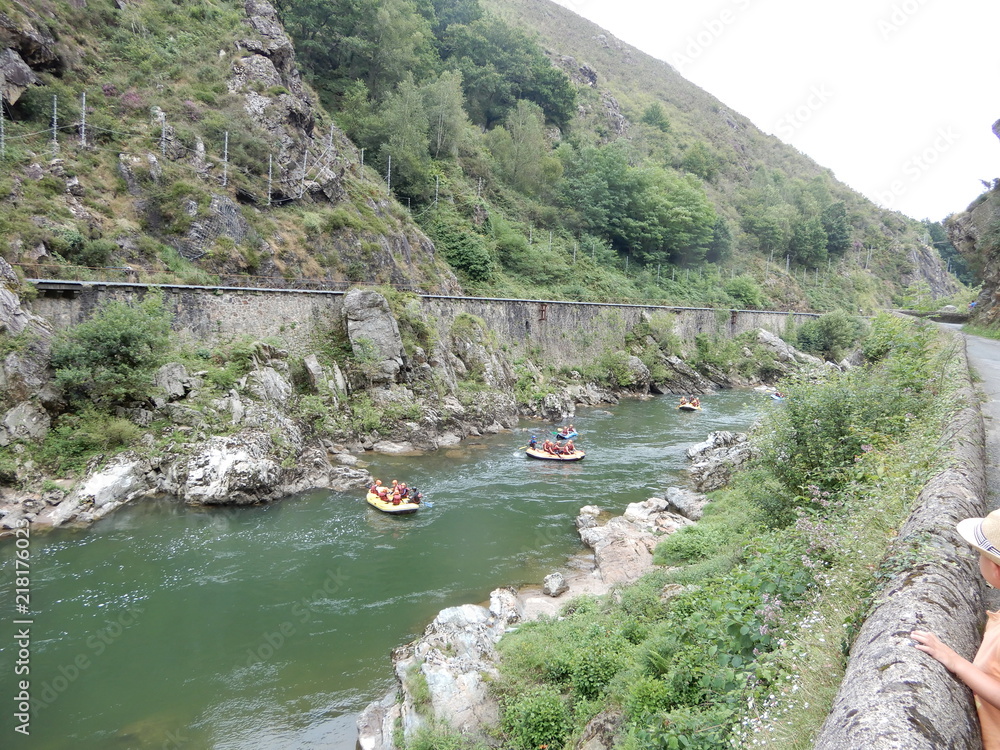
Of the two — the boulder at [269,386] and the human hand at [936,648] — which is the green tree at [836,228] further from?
the human hand at [936,648]

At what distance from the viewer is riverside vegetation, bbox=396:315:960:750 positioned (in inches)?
166

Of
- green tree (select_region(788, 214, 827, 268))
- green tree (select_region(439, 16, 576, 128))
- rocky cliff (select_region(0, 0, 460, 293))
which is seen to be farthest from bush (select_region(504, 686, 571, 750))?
green tree (select_region(788, 214, 827, 268))

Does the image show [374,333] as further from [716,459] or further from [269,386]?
[716,459]

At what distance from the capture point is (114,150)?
2620 cm

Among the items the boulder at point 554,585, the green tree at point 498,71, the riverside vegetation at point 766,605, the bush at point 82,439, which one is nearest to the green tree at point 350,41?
the green tree at point 498,71

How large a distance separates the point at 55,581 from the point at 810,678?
50.6 ft

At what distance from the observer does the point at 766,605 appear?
5.05m

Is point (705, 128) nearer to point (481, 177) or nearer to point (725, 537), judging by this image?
point (481, 177)

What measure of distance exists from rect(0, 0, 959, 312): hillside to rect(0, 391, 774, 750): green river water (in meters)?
11.3

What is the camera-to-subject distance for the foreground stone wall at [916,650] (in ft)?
8.32

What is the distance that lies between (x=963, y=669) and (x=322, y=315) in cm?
2535

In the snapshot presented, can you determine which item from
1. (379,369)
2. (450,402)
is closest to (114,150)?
(379,369)

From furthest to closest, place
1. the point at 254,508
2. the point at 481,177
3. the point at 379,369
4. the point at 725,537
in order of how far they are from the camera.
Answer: the point at 481,177 → the point at 379,369 → the point at 254,508 → the point at 725,537

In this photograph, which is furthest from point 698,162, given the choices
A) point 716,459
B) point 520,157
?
point 716,459
